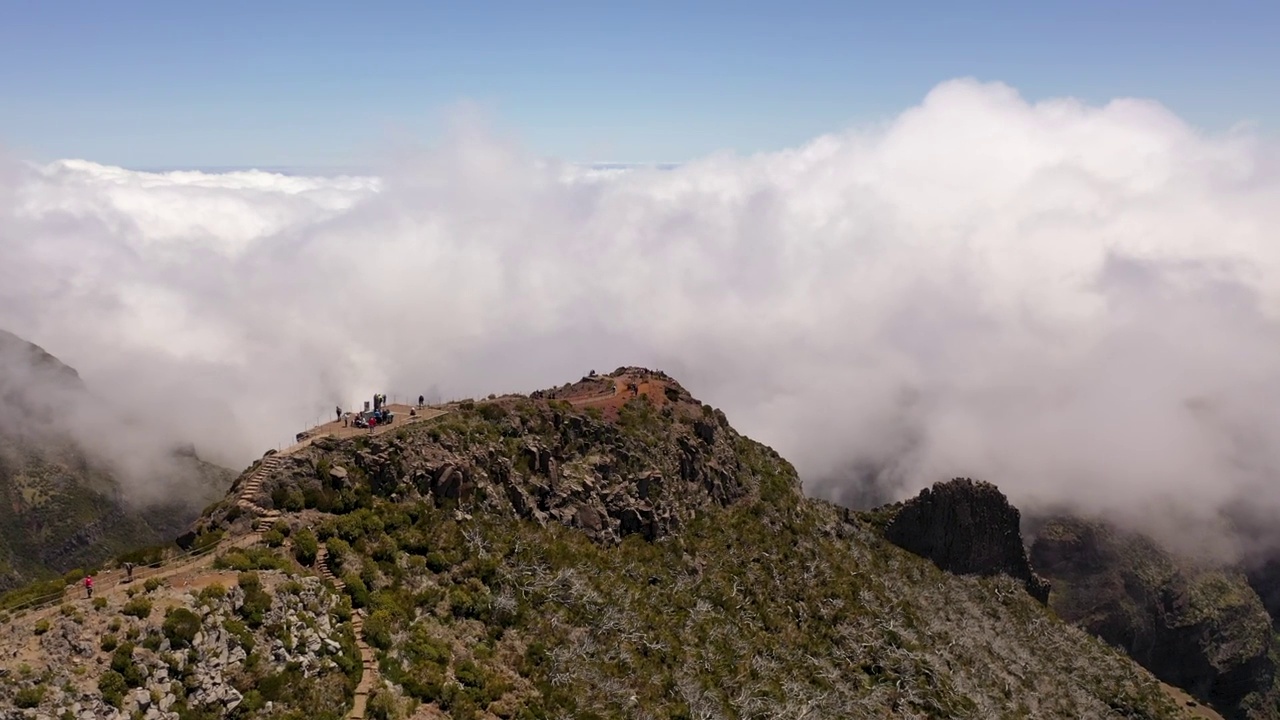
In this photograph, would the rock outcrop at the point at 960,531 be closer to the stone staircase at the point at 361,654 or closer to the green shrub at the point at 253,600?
the stone staircase at the point at 361,654

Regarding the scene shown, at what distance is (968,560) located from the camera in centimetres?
12594

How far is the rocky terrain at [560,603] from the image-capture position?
4388 centimetres

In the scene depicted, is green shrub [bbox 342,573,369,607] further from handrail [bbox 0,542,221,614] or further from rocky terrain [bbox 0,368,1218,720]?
handrail [bbox 0,542,221,614]

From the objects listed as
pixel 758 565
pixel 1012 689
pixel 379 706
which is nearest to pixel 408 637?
pixel 379 706

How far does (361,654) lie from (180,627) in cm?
1035

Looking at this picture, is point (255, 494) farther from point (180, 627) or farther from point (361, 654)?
point (180, 627)

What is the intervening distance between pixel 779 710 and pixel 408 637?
31.0 m

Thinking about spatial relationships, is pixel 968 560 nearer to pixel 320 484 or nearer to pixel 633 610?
pixel 633 610

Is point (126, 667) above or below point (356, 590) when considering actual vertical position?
below

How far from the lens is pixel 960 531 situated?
126250mm

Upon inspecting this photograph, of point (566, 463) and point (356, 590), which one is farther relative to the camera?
point (566, 463)

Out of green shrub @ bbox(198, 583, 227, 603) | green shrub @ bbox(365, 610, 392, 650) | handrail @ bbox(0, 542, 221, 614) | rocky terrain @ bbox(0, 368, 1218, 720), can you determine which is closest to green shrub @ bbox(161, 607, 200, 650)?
rocky terrain @ bbox(0, 368, 1218, 720)

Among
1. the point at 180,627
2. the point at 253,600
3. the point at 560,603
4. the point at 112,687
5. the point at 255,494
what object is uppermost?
the point at 255,494

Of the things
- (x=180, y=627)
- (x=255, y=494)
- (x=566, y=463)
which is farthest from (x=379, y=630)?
(x=566, y=463)
